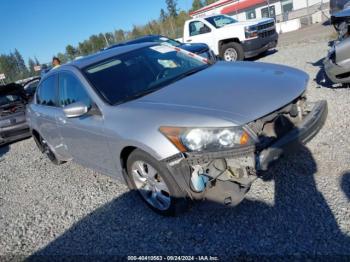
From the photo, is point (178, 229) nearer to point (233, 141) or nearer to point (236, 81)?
point (233, 141)

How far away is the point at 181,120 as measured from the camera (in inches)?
111

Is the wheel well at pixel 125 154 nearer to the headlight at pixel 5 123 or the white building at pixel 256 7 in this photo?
the headlight at pixel 5 123

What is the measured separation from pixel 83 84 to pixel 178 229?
1.99m

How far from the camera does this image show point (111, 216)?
12.3 ft

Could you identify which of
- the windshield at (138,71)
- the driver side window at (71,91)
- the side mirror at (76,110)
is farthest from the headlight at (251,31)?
the side mirror at (76,110)

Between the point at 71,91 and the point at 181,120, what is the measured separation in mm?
1984

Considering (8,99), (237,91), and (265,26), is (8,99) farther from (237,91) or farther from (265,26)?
(265,26)

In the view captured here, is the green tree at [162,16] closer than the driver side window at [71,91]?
No

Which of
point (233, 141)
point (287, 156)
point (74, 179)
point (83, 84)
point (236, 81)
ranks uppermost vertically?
point (83, 84)

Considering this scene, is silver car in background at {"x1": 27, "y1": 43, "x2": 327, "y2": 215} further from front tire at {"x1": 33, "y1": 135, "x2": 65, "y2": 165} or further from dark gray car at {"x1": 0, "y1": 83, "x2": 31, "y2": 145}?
dark gray car at {"x1": 0, "y1": 83, "x2": 31, "y2": 145}

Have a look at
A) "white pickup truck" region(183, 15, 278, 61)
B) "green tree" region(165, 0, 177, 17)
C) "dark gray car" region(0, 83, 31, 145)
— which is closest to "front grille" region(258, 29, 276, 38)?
"white pickup truck" region(183, 15, 278, 61)

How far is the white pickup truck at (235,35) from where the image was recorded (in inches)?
426

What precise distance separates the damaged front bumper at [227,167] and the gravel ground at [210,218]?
0.90 ft

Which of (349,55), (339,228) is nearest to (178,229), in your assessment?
(339,228)
